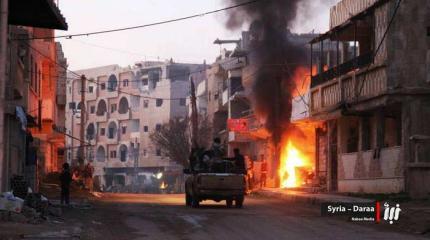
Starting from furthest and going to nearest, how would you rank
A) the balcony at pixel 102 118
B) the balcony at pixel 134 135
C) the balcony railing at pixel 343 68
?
the balcony at pixel 102 118 < the balcony at pixel 134 135 < the balcony railing at pixel 343 68

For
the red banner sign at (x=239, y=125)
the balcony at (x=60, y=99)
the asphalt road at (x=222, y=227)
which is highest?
the balcony at (x=60, y=99)

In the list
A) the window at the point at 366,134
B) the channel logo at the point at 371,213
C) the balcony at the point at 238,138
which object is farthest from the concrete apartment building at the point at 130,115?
the channel logo at the point at 371,213

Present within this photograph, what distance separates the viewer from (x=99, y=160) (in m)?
120

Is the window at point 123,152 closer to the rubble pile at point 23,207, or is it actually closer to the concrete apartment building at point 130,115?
the concrete apartment building at point 130,115

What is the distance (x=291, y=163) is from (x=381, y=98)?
2144 cm

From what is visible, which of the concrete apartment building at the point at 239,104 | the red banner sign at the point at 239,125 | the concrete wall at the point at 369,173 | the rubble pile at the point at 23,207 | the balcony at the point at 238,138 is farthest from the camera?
the balcony at the point at 238,138

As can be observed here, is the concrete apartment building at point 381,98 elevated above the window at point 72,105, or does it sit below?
below

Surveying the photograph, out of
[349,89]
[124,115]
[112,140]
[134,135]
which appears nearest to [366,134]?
[349,89]

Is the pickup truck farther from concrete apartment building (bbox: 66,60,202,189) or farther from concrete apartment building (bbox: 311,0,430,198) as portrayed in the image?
concrete apartment building (bbox: 66,60,202,189)

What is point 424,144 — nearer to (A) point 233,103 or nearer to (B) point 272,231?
(B) point 272,231

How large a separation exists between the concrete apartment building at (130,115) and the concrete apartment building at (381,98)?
233ft

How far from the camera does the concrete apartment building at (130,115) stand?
11112 cm

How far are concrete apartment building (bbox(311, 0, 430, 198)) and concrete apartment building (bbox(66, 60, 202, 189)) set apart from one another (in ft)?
233

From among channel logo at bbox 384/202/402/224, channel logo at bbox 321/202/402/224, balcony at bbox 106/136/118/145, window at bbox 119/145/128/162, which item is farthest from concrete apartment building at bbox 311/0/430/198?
balcony at bbox 106/136/118/145
